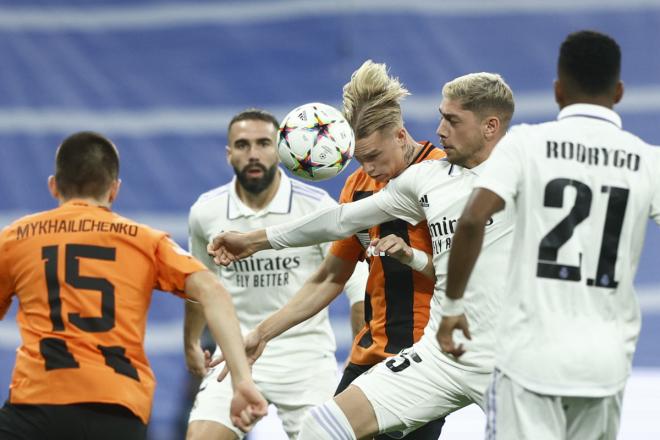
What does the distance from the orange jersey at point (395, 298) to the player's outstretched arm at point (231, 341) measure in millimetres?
1294

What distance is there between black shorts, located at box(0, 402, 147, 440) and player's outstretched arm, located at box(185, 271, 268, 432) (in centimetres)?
44

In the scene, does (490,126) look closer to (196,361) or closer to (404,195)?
(404,195)

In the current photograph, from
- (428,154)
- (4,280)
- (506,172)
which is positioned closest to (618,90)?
(506,172)

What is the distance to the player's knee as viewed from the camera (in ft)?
16.5

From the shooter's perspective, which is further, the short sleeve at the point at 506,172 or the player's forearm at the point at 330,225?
the player's forearm at the point at 330,225

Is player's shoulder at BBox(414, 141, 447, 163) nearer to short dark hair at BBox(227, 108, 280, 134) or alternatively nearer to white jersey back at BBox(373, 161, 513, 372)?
white jersey back at BBox(373, 161, 513, 372)

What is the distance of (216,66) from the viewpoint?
481 inches

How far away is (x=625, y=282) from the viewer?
4.09m

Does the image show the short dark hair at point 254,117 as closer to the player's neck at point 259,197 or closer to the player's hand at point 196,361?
the player's neck at point 259,197

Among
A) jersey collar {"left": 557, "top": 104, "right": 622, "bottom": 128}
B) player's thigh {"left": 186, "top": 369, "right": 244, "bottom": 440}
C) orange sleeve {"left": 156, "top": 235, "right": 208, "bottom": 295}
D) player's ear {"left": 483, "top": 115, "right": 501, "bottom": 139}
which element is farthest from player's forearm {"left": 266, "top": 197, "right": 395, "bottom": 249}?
jersey collar {"left": 557, "top": 104, "right": 622, "bottom": 128}

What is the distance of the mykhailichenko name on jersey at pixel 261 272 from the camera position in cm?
717

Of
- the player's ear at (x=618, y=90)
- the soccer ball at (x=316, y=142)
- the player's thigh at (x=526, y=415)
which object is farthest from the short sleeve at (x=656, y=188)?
the soccer ball at (x=316, y=142)

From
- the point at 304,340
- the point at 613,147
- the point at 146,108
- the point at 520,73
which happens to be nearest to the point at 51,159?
the point at 146,108

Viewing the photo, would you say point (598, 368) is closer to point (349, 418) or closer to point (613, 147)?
point (613, 147)
